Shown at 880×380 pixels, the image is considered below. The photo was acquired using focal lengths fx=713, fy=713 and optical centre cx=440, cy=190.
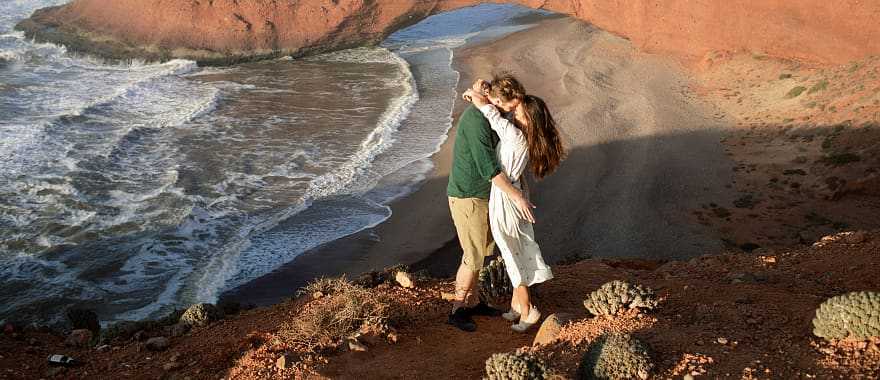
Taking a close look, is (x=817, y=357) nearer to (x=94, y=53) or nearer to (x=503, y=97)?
(x=503, y=97)

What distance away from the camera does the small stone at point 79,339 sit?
692 cm

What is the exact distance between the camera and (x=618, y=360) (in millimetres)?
4098

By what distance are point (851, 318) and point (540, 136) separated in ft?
7.12

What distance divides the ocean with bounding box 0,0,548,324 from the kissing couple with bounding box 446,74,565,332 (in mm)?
5490

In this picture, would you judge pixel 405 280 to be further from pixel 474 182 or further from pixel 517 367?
pixel 517 367

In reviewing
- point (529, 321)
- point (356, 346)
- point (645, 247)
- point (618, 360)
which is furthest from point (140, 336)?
point (645, 247)

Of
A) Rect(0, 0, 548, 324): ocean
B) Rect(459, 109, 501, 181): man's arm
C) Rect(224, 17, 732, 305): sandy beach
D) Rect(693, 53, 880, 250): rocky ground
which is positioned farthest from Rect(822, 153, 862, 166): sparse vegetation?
Rect(459, 109, 501, 181): man's arm

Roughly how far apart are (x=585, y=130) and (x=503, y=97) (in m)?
10.9

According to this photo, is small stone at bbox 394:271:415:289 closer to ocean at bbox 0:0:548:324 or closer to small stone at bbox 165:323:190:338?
small stone at bbox 165:323:190:338

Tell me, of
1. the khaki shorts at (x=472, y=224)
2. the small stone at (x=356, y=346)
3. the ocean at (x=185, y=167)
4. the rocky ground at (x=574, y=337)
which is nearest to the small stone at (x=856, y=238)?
the rocky ground at (x=574, y=337)

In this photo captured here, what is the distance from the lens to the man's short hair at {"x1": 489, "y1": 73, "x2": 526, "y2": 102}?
4.71 meters

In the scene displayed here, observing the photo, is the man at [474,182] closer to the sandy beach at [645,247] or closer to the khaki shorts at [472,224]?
the khaki shorts at [472,224]

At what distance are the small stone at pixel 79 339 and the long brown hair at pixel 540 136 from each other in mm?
4848

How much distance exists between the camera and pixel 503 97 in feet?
15.6
